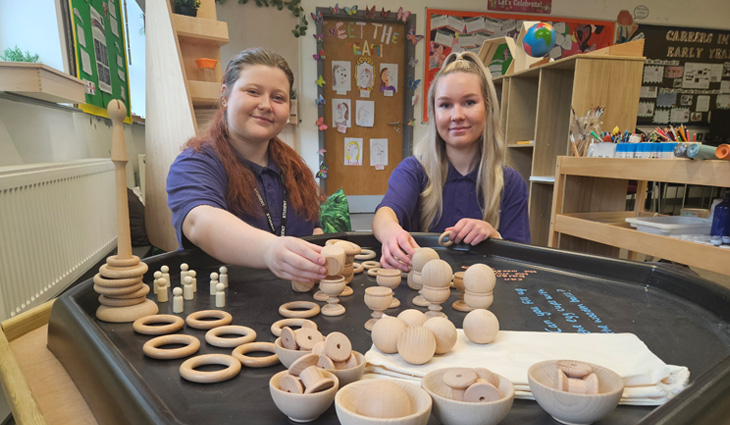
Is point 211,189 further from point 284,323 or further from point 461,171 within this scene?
point 461,171

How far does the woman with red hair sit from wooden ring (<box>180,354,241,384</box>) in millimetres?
246

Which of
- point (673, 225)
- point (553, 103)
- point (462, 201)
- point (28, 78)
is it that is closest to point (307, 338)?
point (462, 201)

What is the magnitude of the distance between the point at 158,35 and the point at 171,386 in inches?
80.8

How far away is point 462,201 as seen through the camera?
1.55 m

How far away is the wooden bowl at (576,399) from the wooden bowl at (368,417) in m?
0.12

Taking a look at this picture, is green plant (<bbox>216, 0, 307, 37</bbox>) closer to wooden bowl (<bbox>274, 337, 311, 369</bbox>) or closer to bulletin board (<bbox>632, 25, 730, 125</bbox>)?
bulletin board (<bbox>632, 25, 730, 125</bbox>)

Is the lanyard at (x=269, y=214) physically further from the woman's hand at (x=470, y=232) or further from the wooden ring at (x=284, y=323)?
the wooden ring at (x=284, y=323)

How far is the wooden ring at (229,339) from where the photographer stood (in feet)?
2.01

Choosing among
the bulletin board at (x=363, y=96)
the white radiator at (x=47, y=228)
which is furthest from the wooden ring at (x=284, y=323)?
the bulletin board at (x=363, y=96)

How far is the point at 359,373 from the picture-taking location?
1.60 feet

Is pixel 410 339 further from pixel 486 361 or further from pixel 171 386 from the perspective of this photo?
pixel 171 386

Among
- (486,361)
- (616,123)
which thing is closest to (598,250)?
(616,123)

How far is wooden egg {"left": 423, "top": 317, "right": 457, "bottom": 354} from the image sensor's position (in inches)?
22.3

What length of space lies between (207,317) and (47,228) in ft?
4.01
